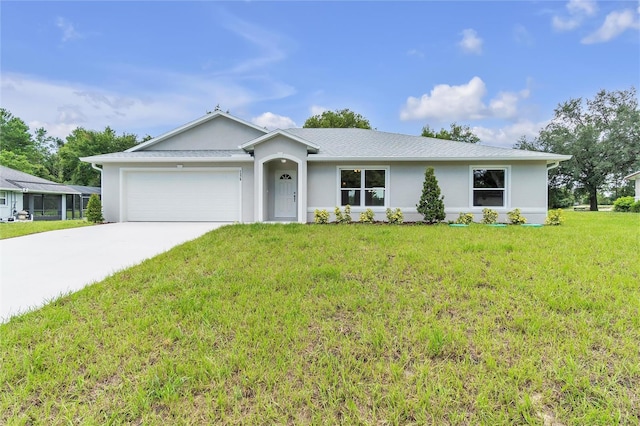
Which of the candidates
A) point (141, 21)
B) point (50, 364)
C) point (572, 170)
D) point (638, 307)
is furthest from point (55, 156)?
point (572, 170)

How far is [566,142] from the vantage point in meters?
30.6

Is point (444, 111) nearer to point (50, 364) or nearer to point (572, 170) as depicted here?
point (572, 170)

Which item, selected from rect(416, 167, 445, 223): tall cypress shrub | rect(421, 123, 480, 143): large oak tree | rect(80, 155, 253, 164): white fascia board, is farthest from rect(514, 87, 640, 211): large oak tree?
rect(80, 155, 253, 164): white fascia board

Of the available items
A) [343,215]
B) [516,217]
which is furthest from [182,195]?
[516,217]

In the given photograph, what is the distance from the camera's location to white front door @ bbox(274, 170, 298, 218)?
46.6 ft

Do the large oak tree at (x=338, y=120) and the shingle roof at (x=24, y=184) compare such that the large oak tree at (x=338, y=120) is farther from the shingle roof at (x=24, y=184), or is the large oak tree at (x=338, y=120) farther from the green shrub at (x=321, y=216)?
the shingle roof at (x=24, y=184)

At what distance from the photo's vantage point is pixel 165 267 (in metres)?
5.50

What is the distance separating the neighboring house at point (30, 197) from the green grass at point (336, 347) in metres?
24.1

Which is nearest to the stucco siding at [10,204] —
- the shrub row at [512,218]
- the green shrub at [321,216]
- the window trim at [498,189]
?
the green shrub at [321,216]

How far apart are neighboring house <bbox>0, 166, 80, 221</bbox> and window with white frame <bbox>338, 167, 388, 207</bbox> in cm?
2298

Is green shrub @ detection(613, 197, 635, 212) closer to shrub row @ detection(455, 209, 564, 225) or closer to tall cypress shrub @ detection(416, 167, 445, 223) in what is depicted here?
shrub row @ detection(455, 209, 564, 225)

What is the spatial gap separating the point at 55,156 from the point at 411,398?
59.0m

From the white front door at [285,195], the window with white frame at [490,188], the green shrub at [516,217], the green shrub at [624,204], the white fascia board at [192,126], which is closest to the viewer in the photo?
the green shrub at [516,217]

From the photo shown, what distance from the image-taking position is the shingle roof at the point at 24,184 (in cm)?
2085
